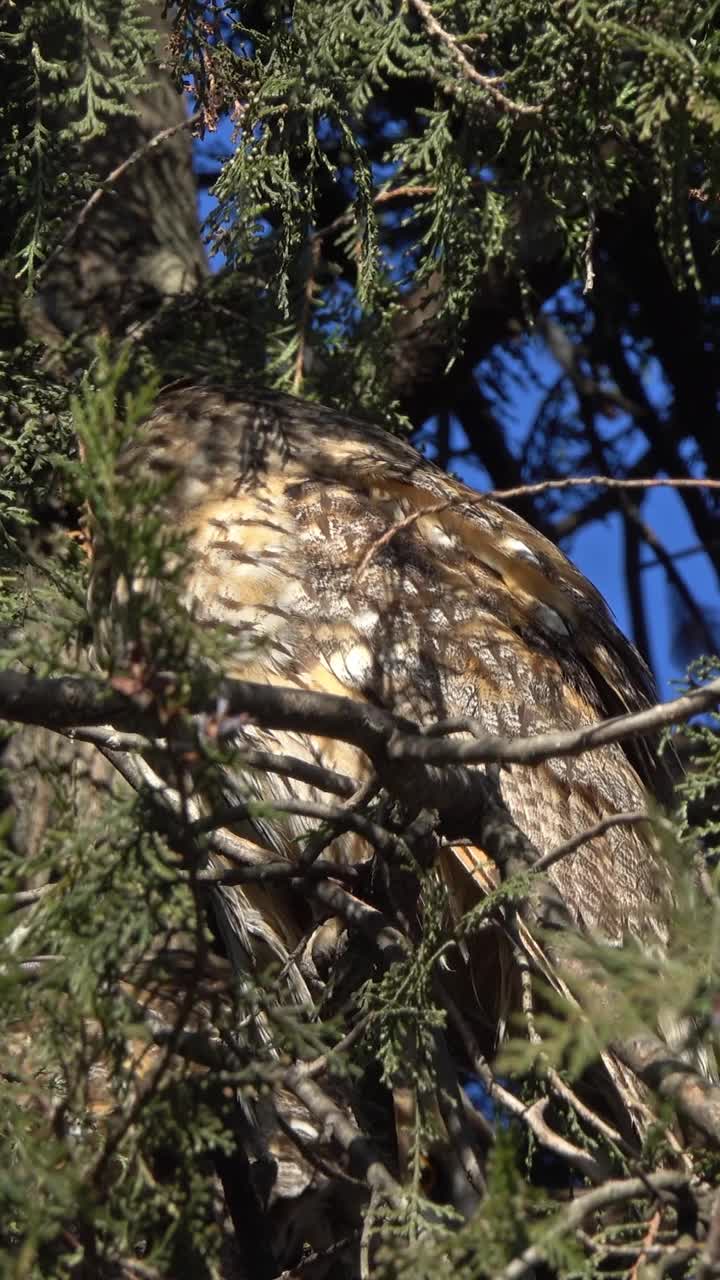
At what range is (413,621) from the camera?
2.86 m

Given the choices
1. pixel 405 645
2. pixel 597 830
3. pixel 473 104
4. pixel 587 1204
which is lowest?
pixel 587 1204

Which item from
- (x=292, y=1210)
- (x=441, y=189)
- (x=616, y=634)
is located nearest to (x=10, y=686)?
(x=292, y=1210)

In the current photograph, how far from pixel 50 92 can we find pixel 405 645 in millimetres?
1460

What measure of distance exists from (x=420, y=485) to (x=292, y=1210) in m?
1.55

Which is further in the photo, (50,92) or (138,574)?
(50,92)

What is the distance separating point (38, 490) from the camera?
312 centimetres

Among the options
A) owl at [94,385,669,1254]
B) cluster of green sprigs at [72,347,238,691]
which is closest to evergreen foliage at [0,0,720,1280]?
cluster of green sprigs at [72,347,238,691]

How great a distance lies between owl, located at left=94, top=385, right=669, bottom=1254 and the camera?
2740 millimetres

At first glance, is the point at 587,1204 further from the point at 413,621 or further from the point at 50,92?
the point at 50,92

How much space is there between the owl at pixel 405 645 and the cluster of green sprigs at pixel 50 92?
2.08ft

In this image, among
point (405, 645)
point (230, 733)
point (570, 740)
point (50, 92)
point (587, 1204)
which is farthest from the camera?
point (50, 92)

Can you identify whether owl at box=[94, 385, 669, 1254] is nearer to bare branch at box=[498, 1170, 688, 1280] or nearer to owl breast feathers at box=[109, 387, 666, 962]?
owl breast feathers at box=[109, 387, 666, 962]

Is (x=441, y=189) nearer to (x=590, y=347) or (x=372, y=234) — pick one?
(x=372, y=234)

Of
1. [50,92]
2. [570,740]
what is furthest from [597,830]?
[50,92]
